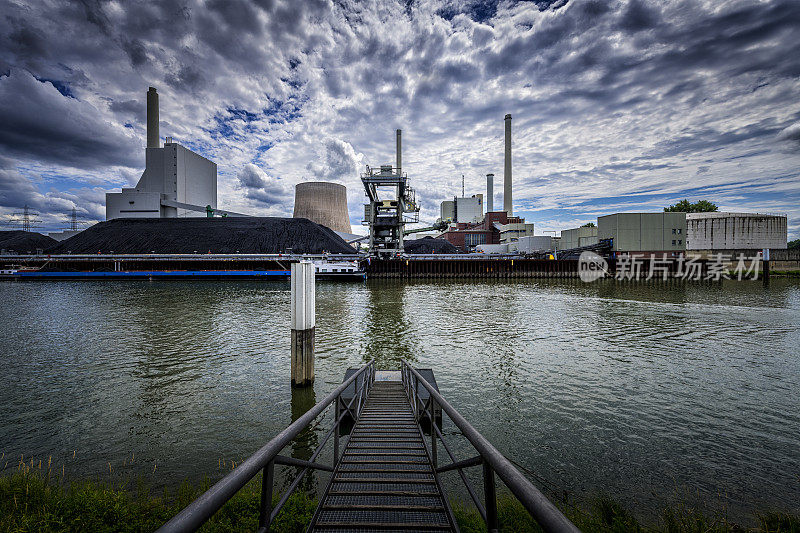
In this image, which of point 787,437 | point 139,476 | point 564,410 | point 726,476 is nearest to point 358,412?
point 139,476

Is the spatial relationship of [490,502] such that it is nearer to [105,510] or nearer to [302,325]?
[105,510]

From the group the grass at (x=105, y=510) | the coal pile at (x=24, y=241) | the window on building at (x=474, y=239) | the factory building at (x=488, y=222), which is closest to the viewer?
the grass at (x=105, y=510)

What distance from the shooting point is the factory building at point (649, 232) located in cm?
4678

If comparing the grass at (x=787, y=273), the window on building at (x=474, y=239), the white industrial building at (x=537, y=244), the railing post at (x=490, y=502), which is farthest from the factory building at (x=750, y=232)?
the railing post at (x=490, y=502)

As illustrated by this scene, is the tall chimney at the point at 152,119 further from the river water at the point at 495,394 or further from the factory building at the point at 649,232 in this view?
the factory building at the point at 649,232

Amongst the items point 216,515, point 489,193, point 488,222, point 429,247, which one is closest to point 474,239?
point 488,222

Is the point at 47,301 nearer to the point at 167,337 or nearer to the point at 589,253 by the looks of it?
the point at 167,337

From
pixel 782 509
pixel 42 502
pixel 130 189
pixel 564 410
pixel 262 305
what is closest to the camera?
pixel 42 502

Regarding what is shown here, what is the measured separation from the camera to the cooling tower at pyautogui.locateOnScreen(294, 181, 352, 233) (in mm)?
67625

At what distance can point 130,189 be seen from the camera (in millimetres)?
72062

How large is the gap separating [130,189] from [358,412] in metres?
87.9

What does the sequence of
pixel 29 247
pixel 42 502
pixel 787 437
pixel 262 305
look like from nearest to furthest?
pixel 42 502 → pixel 787 437 → pixel 262 305 → pixel 29 247

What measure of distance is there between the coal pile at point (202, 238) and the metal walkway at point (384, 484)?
174 ft

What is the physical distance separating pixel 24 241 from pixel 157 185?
156 feet
